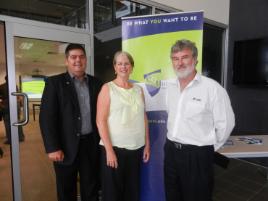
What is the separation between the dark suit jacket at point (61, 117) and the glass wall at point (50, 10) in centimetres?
88

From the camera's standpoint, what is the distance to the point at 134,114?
5.79 ft

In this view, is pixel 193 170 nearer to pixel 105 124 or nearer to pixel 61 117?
pixel 105 124

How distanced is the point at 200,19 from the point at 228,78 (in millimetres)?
2433

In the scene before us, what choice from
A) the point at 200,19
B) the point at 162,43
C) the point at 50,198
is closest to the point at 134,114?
the point at 162,43

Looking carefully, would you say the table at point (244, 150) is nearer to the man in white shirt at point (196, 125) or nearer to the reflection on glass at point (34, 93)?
the man in white shirt at point (196, 125)

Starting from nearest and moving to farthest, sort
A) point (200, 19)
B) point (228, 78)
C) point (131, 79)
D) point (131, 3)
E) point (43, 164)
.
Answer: point (200, 19) < point (131, 79) < point (43, 164) < point (131, 3) < point (228, 78)

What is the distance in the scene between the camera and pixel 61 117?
5.75 ft

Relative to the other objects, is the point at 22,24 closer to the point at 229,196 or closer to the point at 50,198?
the point at 50,198

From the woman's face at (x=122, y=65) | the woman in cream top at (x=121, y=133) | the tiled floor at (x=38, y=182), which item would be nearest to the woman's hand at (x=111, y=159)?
the woman in cream top at (x=121, y=133)

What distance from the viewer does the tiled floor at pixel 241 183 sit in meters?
2.76

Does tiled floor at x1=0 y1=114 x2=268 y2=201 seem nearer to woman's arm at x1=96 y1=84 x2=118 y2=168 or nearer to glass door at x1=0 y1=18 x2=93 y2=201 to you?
glass door at x1=0 y1=18 x2=93 y2=201

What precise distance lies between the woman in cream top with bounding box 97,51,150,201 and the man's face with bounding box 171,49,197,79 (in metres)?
0.37

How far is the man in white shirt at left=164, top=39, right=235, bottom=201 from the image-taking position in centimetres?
162

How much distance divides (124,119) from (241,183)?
2317 millimetres
